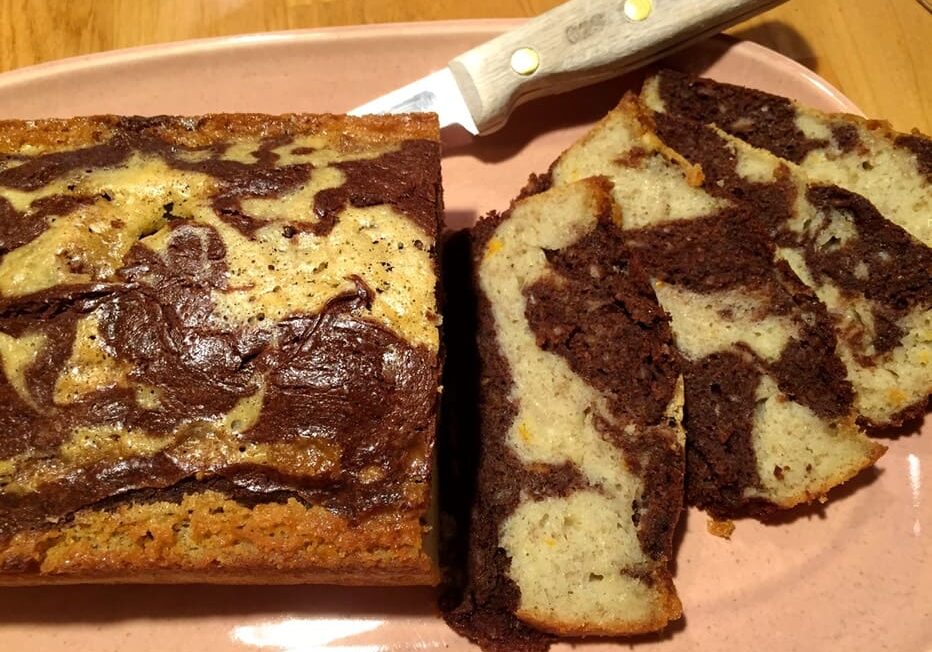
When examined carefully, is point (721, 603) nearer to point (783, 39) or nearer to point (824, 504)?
point (824, 504)

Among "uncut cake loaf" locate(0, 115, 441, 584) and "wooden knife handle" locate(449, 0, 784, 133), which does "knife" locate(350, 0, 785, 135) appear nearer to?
"wooden knife handle" locate(449, 0, 784, 133)

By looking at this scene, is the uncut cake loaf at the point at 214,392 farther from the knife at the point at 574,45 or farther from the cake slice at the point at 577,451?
the knife at the point at 574,45

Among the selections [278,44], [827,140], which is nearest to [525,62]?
[278,44]

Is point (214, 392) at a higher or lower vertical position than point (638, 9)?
lower

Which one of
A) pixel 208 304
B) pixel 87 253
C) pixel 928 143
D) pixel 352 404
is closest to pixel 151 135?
pixel 87 253

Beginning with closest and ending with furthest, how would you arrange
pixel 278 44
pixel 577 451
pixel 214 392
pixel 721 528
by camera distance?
1. pixel 214 392
2. pixel 577 451
3. pixel 721 528
4. pixel 278 44
